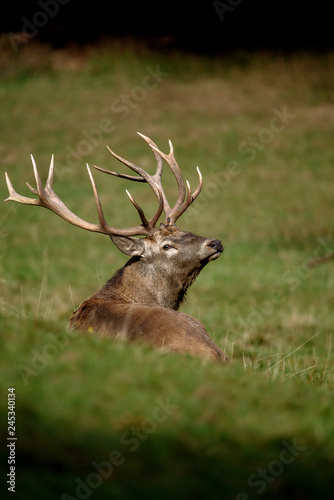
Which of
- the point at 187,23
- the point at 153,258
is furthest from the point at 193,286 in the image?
the point at 187,23

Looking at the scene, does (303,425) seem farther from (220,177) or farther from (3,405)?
(220,177)

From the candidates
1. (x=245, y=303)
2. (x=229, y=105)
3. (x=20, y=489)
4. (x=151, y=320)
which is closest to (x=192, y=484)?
(x=20, y=489)

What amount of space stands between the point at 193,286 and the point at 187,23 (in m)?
23.3

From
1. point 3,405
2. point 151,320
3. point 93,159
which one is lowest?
point 93,159

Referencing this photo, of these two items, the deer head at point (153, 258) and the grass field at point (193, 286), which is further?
the deer head at point (153, 258)

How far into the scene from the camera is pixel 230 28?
34844 millimetres

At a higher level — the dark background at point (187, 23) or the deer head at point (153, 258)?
the deer head at point (153, 258)

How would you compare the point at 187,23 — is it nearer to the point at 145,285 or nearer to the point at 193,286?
the point at 193,286

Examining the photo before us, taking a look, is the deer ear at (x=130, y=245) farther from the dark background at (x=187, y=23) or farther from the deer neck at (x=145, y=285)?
the dark background at (x=187, y=23)

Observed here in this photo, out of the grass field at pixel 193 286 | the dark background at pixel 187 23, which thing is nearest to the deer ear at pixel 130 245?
the grass field at pixel 193 286

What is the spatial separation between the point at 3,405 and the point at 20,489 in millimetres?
699

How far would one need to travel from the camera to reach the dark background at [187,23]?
3372 cm

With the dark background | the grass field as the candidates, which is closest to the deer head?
the grass field

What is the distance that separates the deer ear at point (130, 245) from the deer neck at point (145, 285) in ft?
0.43
